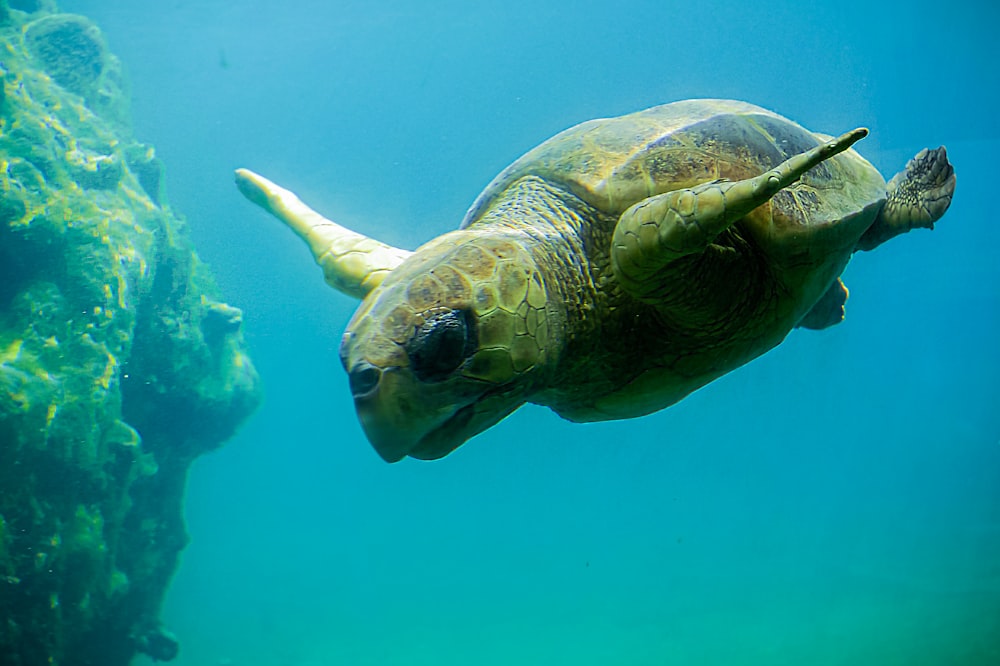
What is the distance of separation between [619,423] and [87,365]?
125 feet

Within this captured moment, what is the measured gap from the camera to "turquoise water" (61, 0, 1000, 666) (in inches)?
725

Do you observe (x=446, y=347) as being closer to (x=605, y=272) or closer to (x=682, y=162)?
(x=605, y=272)

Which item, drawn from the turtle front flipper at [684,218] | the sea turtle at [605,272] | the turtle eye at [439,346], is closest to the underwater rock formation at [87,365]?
the sea turtle at [605,272]

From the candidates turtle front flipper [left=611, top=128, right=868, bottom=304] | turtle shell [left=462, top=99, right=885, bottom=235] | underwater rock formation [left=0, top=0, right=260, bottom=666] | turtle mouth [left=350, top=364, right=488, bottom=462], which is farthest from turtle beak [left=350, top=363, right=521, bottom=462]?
underwater rock formation [left=0, top=0, right=260, bottom=666]

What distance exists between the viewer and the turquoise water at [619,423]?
18422 mm

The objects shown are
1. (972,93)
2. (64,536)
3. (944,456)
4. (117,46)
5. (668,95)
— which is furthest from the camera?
(944,456)

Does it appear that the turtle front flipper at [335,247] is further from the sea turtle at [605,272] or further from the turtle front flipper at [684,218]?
the turtle front flipper at [684,218]

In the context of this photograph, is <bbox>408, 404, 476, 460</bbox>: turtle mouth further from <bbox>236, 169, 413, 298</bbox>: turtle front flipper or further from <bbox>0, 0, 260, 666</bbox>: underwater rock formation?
<bbox>0, 0, 260, 666</bbox>: underwater rock formation

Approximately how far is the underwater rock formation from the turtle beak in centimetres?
673

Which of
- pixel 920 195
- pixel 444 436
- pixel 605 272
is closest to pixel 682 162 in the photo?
pixel 605 272

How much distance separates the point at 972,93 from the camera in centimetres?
2902

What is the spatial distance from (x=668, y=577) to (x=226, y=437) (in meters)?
20.0

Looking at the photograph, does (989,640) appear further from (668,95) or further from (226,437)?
(668,95)

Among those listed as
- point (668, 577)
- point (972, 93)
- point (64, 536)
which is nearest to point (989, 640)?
point (64, 536)
